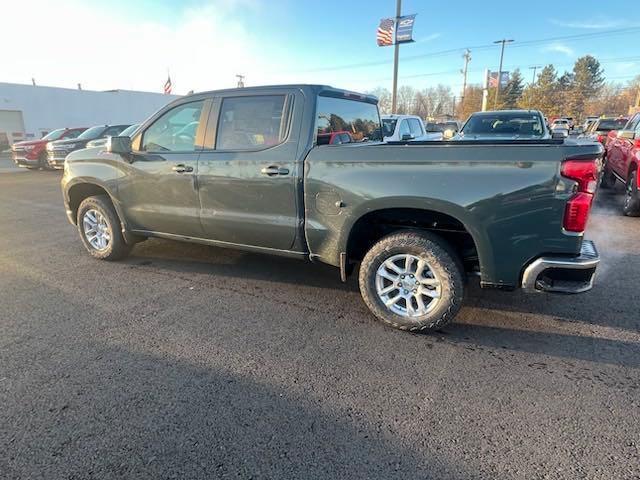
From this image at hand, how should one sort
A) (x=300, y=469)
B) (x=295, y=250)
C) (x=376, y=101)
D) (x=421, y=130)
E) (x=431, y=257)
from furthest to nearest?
(x=421, y=130)
(x=376, y=101)
(x=295, y=250)
(x=431, y=257)
(x=300, y=469)

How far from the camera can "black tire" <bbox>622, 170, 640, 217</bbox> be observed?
22.0ft

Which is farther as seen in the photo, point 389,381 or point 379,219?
point 379,219

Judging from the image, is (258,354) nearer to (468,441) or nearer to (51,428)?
(51,428)

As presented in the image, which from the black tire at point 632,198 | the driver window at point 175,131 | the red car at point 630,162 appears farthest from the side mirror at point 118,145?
the black tire at point 632,198

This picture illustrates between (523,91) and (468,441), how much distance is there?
265 ft

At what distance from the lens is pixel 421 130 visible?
12.4 m

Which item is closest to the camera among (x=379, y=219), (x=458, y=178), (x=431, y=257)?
(x=458, y=178)

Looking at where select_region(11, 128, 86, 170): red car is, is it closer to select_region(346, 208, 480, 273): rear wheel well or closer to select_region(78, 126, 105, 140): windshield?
select_region(78, 126, 105, 140): windshield

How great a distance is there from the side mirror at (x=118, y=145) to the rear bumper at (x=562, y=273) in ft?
A: 13.2

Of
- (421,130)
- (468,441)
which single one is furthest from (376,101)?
(421,130)

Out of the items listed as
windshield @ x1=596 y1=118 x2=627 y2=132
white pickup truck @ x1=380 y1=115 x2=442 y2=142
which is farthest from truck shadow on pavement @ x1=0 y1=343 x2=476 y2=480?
windshield @ x1=596 y1=118 x2=627 y2=132

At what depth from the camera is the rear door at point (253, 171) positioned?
362 cm

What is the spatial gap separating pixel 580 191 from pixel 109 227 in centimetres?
475

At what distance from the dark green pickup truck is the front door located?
15 mm
